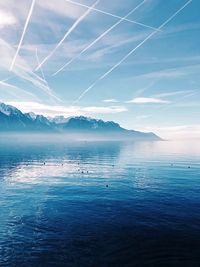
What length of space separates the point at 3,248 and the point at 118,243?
16.4m

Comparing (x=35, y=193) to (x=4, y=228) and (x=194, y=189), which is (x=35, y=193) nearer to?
(x=4, y=228)

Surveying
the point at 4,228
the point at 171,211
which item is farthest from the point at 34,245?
the point at 171,211

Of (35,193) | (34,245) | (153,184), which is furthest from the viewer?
(153,184)

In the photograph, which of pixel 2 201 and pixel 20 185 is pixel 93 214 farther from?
pixel 20 185

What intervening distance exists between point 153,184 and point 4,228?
54.3 metres

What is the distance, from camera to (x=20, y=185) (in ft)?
281

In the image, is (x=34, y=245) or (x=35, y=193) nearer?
(x=34, y=245)

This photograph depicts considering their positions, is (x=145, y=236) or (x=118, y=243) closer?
(x=118, y=243)

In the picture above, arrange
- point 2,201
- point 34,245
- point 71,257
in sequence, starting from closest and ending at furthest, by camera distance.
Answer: point 71,257, point 34,245, point 2,201

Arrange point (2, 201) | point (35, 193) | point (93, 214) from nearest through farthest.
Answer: point (93, 214) < point (2, 201) < point (35, 193)

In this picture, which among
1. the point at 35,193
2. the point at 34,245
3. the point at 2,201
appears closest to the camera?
the point at 34,245

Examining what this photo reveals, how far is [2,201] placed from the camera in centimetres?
Result: 6525

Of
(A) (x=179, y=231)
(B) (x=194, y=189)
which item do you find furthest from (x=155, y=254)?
(B) (x=194, y=189)

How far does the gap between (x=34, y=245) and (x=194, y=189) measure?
5447cm
